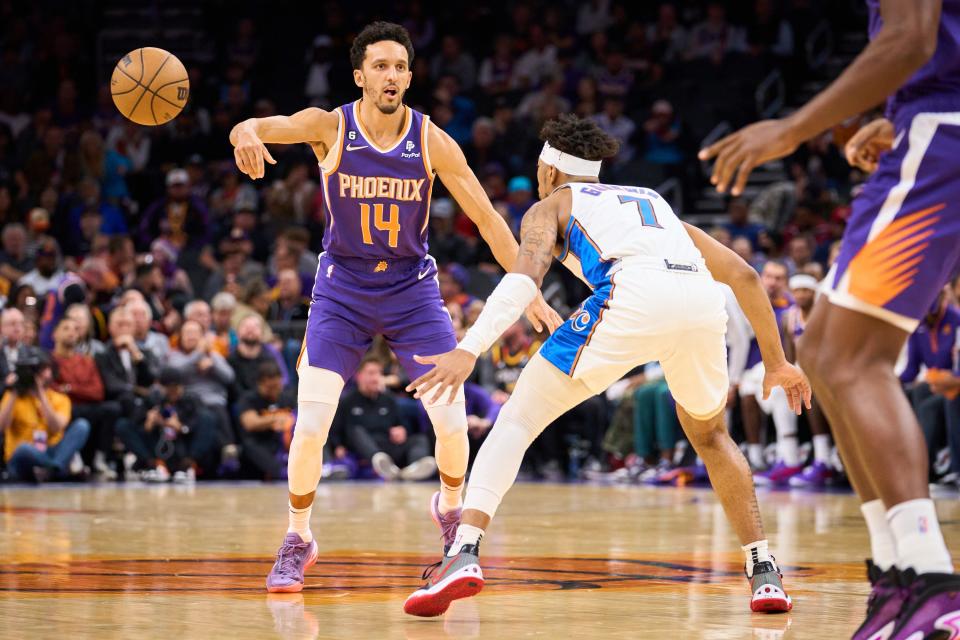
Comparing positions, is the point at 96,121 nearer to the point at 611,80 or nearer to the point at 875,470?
the point at 611,80

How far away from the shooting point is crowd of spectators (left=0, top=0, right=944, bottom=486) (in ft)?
43.3

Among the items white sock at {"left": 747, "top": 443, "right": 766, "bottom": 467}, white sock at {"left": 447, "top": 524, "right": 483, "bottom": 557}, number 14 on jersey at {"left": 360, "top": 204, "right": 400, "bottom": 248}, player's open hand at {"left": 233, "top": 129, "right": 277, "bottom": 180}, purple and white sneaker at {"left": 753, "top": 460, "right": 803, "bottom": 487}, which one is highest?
player's open hand at {"left": 233, "top": 129, "right": 277, "bottom": 180}

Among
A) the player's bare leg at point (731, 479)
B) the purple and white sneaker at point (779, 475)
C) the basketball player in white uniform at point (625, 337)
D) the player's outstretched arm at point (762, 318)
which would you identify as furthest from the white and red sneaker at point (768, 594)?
the purple and white sneaker at point (779, 475)

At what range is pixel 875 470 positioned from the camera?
12.5 ft

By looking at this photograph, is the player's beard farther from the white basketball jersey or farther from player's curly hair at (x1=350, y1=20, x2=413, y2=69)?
the white basketball jersey

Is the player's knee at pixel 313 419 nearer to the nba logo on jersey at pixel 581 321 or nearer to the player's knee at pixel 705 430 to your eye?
the nba logo on jersey at pixel 581 321

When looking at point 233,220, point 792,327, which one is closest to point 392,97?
point 792,327

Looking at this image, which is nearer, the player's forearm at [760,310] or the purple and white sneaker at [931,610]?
the purple and white sneaker at [931,610]

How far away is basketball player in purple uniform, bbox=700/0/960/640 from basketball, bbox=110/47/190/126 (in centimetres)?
385

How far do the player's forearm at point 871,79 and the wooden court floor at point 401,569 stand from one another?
1830 millimetres

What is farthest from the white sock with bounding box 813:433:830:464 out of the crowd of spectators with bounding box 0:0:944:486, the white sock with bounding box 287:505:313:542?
the white sock with bounding box 287:505:313:542

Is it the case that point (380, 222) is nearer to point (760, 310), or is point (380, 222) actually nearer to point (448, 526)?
point (448, 526)

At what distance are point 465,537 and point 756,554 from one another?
46.0 inches

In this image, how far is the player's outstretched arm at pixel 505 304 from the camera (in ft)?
15.5
